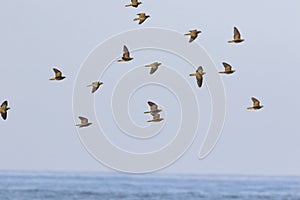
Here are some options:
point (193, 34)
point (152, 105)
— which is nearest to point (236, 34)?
point (193, 34)

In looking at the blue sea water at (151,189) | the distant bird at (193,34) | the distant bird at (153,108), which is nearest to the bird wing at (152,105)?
the distant bird at (153,108)

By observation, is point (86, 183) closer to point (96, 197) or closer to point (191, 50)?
point (96, 197)

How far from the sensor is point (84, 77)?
155ft

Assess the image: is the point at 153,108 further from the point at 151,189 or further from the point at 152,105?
the point at 151,189

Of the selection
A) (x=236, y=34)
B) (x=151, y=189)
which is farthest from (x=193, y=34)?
(x=151, y=189)

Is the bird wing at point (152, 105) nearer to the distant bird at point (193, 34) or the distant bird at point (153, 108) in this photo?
the distant bird at point (153, 108)

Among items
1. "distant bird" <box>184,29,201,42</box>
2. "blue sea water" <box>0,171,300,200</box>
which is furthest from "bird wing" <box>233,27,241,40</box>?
"blue sea water" <box>0,171,300,200</box>

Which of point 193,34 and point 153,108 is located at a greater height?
point 193,34

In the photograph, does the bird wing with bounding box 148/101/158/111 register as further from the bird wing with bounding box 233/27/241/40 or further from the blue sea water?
the blue sea water

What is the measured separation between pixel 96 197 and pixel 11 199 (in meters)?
5.37

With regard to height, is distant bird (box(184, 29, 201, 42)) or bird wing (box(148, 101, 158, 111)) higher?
distant bird (box(184, 29, 201, 42))

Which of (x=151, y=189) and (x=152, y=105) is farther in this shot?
(x=151, y=189)

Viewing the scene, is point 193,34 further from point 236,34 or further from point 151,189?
point 151,189

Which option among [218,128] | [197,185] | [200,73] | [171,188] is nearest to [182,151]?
[218,128]
